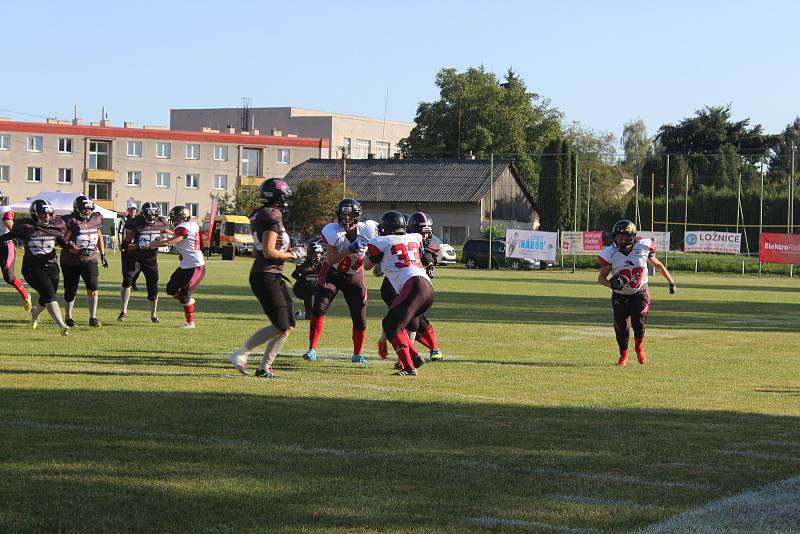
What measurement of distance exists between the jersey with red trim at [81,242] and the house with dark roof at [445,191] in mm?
64069

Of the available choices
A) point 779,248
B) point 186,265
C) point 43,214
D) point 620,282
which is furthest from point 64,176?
point 620,282

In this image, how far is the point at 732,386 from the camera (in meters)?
12.1

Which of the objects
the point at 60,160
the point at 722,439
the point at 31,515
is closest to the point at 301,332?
the point at 722,439

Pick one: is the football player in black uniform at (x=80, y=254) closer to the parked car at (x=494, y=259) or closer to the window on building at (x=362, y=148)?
the parked car at (x=494, y=259)

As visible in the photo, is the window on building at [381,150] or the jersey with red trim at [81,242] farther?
the window on building at [381,150]

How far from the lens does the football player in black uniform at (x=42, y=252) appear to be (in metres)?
15.6

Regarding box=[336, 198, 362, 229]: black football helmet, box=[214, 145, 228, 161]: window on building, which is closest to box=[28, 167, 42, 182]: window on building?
box=[214, 145, 228, 161]: window on building

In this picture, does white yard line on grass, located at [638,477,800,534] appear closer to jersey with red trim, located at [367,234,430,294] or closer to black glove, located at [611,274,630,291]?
jersey with red trim, located at [367,234,430,294]

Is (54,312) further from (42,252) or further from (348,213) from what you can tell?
(348,213)

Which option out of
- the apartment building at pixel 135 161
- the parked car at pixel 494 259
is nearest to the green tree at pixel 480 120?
the apartment building at pixel 135 161

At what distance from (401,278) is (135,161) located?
87.5 m

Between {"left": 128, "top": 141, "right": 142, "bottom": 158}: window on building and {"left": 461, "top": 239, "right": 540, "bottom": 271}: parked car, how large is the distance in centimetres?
4718

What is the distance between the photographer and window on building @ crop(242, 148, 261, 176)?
101m

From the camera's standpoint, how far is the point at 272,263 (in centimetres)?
1141
